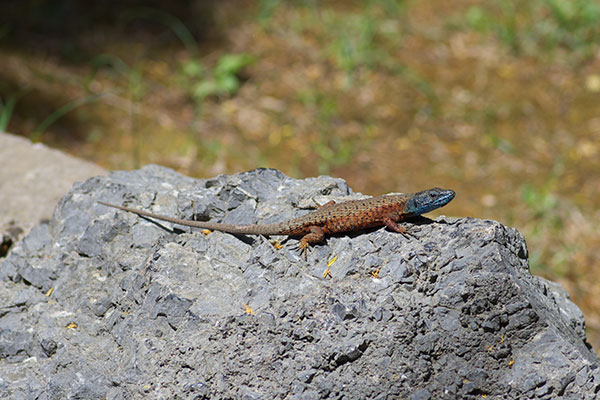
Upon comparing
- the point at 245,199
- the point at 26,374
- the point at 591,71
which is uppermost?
the point at 591,71

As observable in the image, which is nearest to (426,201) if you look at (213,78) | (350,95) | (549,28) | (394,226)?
(394,226)

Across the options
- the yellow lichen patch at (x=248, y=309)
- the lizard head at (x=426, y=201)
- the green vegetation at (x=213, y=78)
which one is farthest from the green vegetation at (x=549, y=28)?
the yellow lichen patch at (x=248, y=309)

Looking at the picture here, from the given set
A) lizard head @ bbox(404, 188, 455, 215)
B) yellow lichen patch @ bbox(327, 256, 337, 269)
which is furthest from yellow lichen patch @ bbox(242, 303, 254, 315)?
lizard head @ bbox(404, 188, 455, 215)

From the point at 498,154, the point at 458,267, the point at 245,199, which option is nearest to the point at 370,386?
the point at 458,267

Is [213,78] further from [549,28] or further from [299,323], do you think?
[299,323]

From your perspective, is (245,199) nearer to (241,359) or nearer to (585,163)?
(241,359)

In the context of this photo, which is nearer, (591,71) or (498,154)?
(498,154)

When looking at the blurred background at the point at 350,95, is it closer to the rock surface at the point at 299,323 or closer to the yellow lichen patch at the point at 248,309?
the rock surface at the point at 299,323
